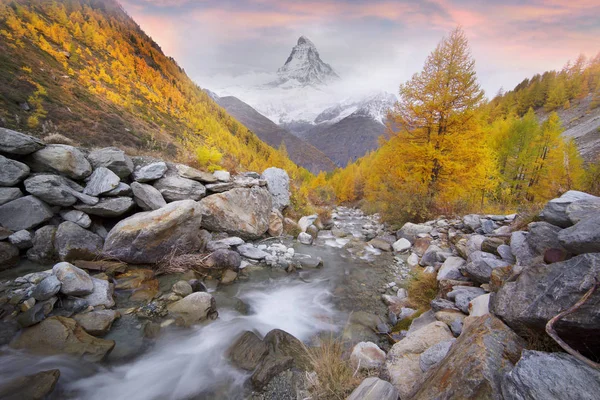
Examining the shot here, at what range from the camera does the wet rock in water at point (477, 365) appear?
74.3 inches

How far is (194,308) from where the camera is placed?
5.28 m

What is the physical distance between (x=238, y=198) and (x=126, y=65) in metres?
54.3

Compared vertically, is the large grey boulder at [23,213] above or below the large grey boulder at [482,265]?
above

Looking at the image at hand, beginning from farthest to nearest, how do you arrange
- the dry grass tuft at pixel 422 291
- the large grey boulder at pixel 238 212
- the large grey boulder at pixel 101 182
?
the large grey boulder at pixel 238 212
the large grey boulder at pixel 101 182
the dry grass tuft at pixel 422 291

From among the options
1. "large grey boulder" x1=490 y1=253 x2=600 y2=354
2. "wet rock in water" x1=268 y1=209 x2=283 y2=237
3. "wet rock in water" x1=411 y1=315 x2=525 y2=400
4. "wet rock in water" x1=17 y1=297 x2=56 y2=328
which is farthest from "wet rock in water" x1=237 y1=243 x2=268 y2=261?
"large grey boulder" x1=490 y1=253 x2=600 y2=354

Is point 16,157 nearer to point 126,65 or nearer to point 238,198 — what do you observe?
point 238,198

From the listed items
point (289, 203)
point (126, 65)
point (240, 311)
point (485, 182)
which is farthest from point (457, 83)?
point (126, 65)

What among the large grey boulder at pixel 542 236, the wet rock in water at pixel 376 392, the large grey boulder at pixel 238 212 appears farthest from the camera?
the large grey boulder at pixel 238 212

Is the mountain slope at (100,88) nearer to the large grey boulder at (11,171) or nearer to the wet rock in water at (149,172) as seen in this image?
the wet rock in water at (149,172)

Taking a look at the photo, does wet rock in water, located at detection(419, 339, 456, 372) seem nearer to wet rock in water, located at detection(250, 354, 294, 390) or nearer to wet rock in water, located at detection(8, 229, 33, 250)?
wet rock in water, located at detection(250, 354, 294, 390)

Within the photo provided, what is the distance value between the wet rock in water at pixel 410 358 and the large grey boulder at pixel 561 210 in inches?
94.4

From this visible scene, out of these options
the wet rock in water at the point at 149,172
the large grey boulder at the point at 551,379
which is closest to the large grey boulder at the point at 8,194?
the wet rock in water at the point at 149,172

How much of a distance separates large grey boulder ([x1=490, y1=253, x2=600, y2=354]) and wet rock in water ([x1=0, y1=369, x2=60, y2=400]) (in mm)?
5987

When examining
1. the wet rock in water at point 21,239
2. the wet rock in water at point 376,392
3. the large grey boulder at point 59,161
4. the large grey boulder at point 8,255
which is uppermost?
the large grey boulder at point 59,161
